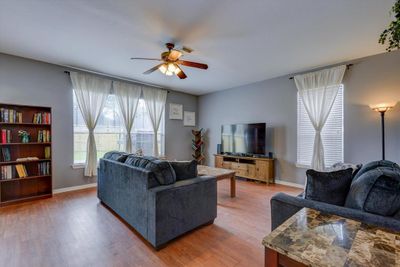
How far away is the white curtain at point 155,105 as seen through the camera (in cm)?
533

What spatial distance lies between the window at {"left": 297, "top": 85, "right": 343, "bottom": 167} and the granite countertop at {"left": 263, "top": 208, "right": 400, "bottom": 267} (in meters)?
3.47

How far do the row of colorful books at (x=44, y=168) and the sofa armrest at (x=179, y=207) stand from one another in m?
2.90

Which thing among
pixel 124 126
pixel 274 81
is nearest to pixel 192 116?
pixel 124 126

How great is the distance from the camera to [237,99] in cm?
561

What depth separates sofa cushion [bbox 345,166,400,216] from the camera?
4.06 feet

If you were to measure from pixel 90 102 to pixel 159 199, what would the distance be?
3.42 m

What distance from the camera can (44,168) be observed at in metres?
3.60

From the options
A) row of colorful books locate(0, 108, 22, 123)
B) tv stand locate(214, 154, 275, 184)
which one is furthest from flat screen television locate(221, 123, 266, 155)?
row of colorful books locate(0, 108, 22, 123)

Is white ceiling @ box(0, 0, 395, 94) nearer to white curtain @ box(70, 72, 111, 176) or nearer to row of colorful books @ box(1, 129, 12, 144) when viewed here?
white curtain @ box(70, 72, 111, 176)

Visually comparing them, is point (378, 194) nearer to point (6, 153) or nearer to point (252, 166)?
point (252, 166)

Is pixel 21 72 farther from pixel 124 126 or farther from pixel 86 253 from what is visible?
pixel 86 253

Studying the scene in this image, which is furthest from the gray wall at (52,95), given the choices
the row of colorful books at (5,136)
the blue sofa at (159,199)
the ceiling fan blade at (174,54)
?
the ceiling fan blade at (174,54)

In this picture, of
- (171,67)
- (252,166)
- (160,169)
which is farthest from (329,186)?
(252,166)

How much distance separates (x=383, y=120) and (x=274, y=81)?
2.32 meters
